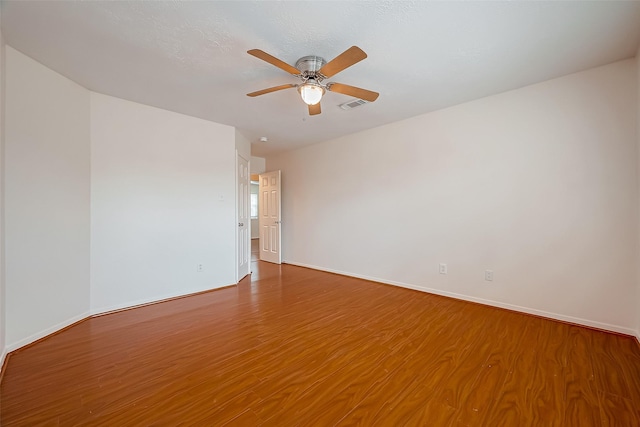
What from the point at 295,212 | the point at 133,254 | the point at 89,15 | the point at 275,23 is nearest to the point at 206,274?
the point at 133,254

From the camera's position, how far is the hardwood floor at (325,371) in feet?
4.87

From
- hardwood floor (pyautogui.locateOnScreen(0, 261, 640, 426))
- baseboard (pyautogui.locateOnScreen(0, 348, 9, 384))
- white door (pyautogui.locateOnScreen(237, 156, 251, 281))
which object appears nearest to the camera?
hardwood floor (pyautogui.locateOnScreen(0, 261, 640, 426))

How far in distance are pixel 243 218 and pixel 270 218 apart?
4.79 ft

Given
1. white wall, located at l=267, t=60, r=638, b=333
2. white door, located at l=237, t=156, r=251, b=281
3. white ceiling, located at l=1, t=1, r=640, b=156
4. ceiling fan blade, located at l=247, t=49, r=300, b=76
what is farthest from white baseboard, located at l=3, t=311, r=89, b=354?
white wall, located at l=267, t=60, r=638, b=333

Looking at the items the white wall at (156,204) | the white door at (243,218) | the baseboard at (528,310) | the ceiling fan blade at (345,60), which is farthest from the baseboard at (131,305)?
the ceiling fan blade at (345,60)

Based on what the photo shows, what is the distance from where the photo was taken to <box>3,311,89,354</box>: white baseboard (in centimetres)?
214

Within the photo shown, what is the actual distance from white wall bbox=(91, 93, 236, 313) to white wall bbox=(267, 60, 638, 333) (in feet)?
7.32

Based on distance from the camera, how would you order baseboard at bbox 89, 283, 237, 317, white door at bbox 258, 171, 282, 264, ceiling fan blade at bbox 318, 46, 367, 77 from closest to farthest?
ceiling fan blade at bbox 318, 46, 367, 77, baseboard at bbox 89, 283, 237, 317, white door at bbox 258, 171, 282, 264

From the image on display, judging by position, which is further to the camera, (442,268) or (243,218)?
(243,218)

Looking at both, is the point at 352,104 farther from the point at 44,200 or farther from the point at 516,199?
the point at 44,200

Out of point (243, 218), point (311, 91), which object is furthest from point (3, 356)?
point (311, 91)

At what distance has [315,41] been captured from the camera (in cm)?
199

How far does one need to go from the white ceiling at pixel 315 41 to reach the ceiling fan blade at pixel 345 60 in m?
0.25

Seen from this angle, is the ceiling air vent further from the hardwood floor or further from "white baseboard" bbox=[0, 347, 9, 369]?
"white baseboard" bbox=[0, 347, 9, 369]
